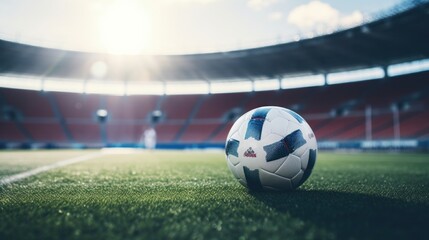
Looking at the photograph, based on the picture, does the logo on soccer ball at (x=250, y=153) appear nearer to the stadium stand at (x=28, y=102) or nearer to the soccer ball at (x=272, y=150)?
the soccer ball at (x=272, y=150)

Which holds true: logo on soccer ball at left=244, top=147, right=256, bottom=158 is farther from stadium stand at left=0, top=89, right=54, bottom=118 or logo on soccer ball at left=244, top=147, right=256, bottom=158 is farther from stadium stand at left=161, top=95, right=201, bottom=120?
stadium stand at left=0, top=89, right=54, bottom=118

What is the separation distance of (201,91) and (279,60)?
379 inches

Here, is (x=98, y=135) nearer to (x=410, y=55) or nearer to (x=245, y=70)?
(x=245, y=70)

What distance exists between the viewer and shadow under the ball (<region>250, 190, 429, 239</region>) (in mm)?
1764

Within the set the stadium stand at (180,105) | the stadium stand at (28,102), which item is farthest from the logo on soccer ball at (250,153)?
the stadium stand at (28,102)

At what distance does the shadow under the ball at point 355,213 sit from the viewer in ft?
5.79

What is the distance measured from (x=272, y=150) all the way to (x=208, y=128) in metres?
27.4

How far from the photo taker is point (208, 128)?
30.2 m

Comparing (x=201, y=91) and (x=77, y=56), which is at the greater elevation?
(x=77, y=56)

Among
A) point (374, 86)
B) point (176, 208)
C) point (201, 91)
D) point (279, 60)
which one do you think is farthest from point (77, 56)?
point (176, 208)

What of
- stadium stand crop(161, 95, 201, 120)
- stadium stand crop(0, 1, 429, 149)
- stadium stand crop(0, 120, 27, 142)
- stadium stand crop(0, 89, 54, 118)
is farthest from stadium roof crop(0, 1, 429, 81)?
stadium stand crop(0, 120, 27, 142)

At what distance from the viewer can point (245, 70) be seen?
28.0 metres

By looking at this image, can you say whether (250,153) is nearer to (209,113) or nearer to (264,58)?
(264,58)

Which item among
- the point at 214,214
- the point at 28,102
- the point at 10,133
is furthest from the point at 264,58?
the point at 214,214
